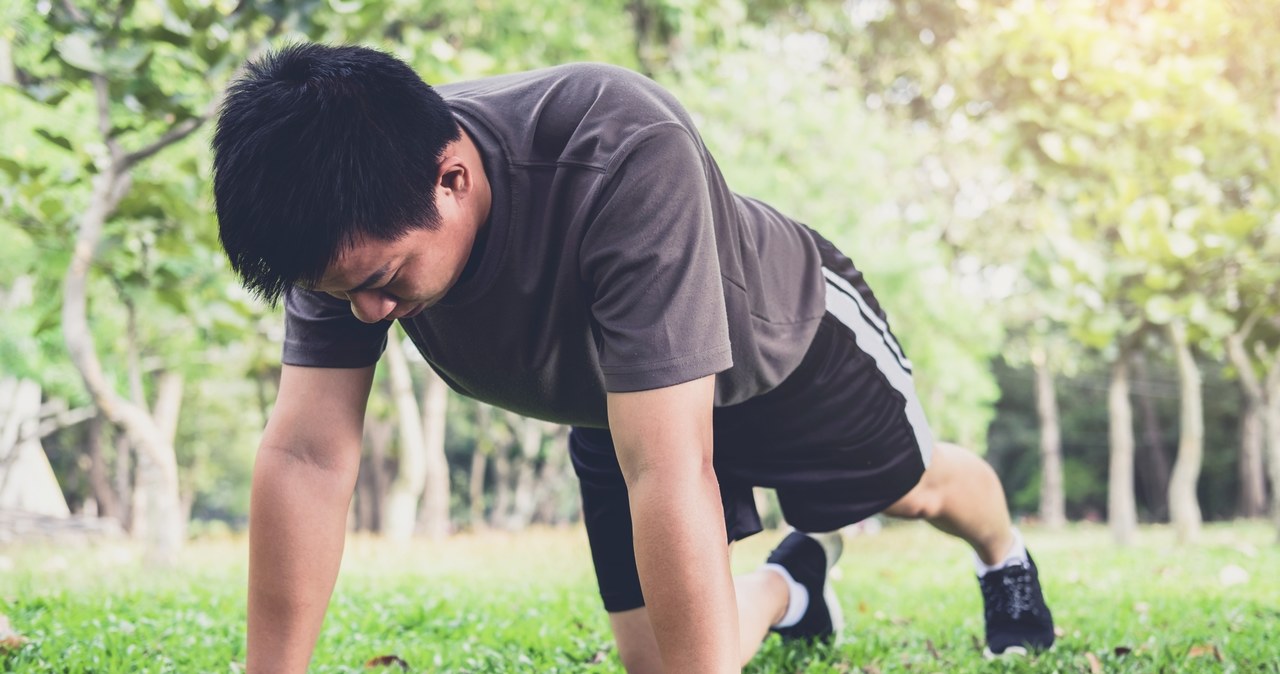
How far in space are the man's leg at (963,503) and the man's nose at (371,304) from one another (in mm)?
1447

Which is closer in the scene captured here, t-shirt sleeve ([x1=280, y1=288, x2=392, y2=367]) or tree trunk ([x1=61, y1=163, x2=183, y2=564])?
t-shirt sleeve ([x1=280, y1=288, x2=392, y2=367])

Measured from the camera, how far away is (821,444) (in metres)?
2.48

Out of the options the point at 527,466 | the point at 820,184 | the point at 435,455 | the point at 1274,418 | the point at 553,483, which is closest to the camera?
the point at 1274,418

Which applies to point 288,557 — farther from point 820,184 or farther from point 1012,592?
point 820,184

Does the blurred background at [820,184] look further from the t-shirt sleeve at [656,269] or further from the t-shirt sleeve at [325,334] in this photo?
the t-shirt sleeve at [656,269]

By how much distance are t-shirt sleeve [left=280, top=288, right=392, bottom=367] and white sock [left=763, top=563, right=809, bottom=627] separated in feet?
4.67

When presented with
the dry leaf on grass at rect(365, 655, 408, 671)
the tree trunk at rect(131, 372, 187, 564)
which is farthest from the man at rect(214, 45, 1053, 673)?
the tree trunk at rect(131, 372, 187, 564)

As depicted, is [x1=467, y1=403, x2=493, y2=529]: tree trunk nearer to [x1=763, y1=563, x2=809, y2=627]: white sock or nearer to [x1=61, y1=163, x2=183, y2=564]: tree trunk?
[x1=61, y1=163, x2=183, y2=564]: tree trunk

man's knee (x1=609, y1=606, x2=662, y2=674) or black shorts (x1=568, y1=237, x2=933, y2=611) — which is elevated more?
black shorts (x1=568, y1=237, x2=933, y2=611)

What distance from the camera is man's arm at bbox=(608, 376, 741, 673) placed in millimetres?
1616

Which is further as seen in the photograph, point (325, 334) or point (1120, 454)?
point (1120, 454)

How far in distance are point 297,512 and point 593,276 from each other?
867 mm

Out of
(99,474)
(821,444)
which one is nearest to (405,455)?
(821,444)

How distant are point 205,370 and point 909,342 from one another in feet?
35.3
